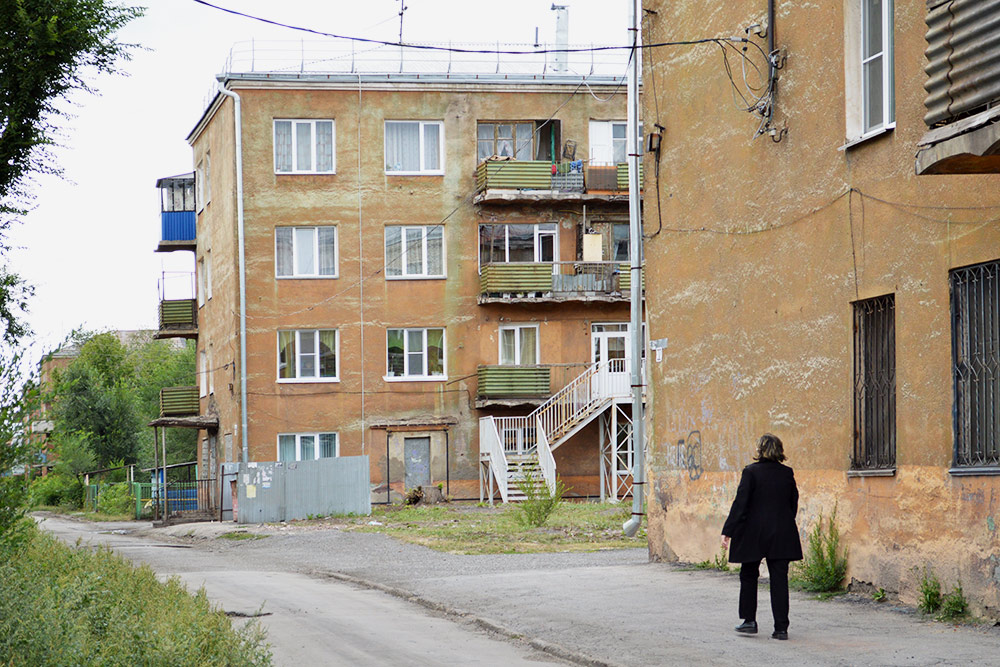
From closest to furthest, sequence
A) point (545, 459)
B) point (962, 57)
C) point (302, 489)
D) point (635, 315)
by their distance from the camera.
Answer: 1. point (962, 57)
2. point (635, 315)
3. point (302, 489)
4. point (545, 459)

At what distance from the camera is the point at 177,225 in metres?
46.0

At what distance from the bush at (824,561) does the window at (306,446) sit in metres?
26.3

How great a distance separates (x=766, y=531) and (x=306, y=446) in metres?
29.4

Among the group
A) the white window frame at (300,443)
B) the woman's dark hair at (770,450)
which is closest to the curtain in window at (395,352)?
the white window frame at (300,443)

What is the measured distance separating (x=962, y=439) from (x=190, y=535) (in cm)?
2278

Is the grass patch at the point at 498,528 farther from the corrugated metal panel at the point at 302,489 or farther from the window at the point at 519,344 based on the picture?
the window at the point at 519,344

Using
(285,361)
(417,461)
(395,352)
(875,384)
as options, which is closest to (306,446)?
(285,361)

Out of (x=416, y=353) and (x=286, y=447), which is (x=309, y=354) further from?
(x=416, y=353)

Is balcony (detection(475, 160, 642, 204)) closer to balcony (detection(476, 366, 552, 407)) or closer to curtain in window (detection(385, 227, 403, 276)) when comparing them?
curtain in window (detection(385, 227, 403, 276))

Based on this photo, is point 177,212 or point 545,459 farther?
point 177,212

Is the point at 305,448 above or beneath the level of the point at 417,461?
above

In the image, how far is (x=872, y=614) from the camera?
1185 centimetres

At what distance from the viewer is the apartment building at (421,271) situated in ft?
128

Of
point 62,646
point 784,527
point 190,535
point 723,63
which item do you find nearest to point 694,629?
point 784,527
